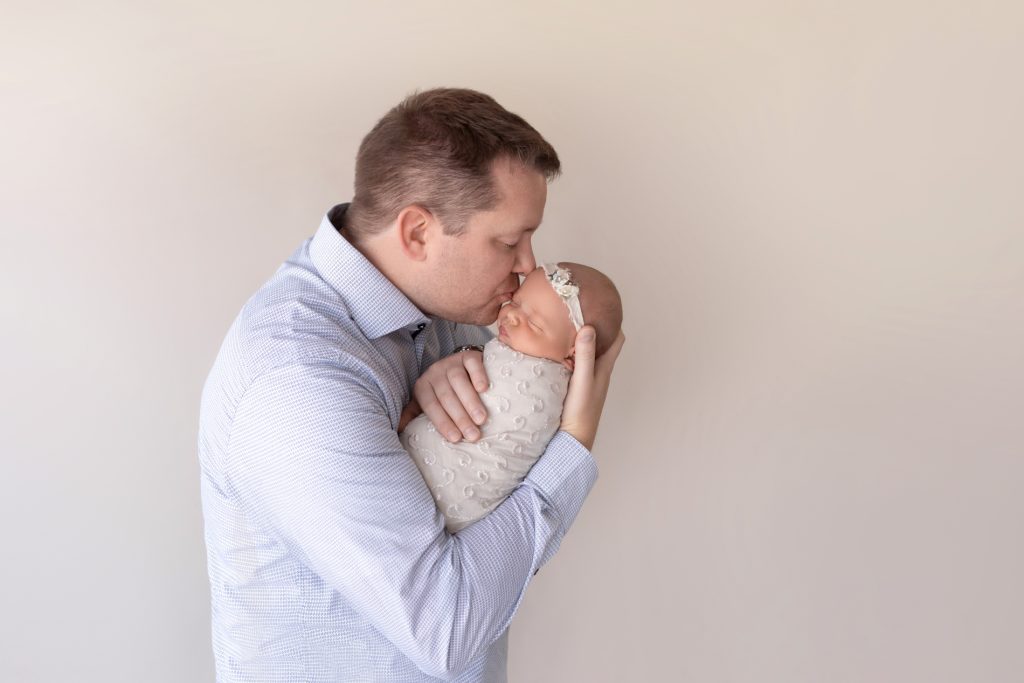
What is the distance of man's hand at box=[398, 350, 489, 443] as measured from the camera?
169cm

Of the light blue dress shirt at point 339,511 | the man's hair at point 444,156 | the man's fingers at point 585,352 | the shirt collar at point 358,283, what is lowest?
the light blue dress shirt at point 339,511

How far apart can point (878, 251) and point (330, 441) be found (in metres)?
1.61

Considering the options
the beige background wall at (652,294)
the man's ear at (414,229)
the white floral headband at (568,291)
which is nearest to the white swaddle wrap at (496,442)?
the white floral headband at (568,291)

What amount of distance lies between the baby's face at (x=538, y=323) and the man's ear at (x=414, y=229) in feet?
0.76

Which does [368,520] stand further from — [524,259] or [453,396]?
[524,259]

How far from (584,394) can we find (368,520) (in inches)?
20.1

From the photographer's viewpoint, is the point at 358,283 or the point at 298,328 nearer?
the point at 298,328

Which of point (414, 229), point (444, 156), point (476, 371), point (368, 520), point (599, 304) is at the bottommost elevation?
point (368, 520)

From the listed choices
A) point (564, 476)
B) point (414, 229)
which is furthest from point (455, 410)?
point (414, 229)

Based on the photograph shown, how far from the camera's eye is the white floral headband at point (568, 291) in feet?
6.15

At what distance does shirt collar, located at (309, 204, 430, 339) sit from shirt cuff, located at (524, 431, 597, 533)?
0.36m

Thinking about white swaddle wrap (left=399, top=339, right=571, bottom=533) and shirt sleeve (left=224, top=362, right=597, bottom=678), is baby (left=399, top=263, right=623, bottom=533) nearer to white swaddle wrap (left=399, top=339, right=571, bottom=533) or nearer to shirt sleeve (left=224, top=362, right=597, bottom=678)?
white swaddle wrap (left=399, top=339, right=571, bottom=533)

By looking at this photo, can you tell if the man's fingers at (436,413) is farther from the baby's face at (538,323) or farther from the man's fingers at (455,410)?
the baby's face at (538,323)

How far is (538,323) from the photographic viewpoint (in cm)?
186
